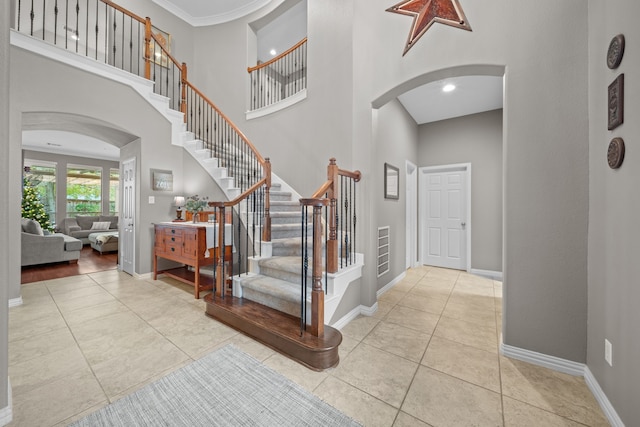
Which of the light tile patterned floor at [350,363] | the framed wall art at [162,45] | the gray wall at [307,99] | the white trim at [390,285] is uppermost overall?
the framed wall art at [162,45]

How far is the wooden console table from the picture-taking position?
3.27 metres

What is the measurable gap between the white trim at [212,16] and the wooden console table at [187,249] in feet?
15.6

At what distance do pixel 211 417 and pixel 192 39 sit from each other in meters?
7.40

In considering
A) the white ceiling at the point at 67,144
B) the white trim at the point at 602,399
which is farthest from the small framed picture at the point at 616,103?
the white ceiling at the point at 67,144

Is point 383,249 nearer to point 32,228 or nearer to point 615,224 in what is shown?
point 615,224

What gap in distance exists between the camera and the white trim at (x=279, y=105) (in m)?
3.99

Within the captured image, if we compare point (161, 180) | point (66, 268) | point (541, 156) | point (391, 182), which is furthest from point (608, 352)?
point (66, 268)

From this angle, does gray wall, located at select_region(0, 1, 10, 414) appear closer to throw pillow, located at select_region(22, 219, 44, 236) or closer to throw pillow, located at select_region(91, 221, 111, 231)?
throw pillow, located at select_region(22, 219, 44, 236)

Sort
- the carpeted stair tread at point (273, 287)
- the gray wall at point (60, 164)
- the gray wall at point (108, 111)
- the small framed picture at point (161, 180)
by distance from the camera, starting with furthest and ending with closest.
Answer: the gray wall at point (60, 164)
the small framed picture at point (161, 180)
the gray wall at point (108, 111)
the carpeted stair tread at point (273, 287)

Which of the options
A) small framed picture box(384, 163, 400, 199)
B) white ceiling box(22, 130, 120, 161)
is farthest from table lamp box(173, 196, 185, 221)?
white ceiling box(22, 130, 120, 161)

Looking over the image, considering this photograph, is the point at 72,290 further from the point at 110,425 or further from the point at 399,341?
the point at 399,341

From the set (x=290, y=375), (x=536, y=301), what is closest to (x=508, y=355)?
(x=536, y=301)

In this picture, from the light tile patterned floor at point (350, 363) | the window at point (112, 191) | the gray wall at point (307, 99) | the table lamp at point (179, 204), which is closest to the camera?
the light tile patterned floor at point (350, 363)

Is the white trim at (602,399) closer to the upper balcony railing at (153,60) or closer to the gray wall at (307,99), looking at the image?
the gray wall at (307,99)
